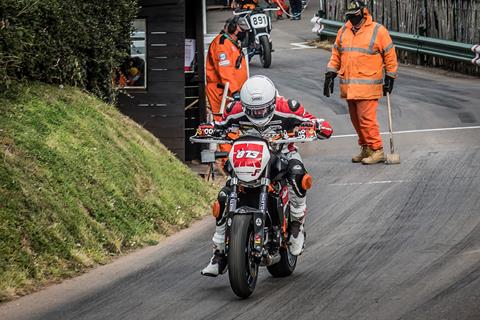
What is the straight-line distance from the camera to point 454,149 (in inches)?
683

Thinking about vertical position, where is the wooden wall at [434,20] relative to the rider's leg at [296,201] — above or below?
above

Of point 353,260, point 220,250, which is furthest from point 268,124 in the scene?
point 353,260

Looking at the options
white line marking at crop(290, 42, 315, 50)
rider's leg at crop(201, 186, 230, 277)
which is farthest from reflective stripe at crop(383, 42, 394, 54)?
white line marking at crop(290, 42, 315, 50)

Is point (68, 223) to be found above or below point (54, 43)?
below

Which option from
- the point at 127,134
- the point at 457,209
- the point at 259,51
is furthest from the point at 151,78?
the point at 259,51

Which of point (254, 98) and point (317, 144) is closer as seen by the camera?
point (254, 98)

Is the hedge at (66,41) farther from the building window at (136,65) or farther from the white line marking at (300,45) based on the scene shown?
the white line marking at (300,45)

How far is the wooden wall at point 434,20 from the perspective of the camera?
24.8m

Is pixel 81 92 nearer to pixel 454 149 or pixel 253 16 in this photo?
pixel 454 149

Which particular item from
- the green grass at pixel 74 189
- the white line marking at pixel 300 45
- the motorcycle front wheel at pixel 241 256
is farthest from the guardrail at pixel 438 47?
the motorcycle front wheel at pixel 241 256

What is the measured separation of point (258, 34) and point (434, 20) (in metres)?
3.66

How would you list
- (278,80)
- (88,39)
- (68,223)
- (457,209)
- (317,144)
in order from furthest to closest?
1. (278,80)
2. (317,144)
3. (88,39)
4. (457,209)
5. (68,223)

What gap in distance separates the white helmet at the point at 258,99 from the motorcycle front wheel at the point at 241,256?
1017 millimetres

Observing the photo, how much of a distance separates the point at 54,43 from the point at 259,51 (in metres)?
12.9
